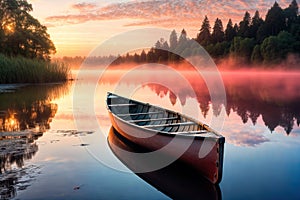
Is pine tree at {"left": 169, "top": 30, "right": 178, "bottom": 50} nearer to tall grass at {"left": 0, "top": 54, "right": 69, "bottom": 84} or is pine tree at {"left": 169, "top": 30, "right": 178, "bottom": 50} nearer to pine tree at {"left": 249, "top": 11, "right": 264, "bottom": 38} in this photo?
pine tree at {"left": 249, "top": 11, "right": 264, "bottom": 38}

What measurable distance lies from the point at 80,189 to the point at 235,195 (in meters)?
2.95

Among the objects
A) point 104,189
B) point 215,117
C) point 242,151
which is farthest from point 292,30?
point 104,189

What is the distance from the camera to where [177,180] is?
6.44m

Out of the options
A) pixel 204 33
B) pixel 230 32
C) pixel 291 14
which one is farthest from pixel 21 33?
pixel 291 14

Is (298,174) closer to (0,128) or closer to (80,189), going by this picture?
(80,189)

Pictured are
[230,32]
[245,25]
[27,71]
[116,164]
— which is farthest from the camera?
[230,32]

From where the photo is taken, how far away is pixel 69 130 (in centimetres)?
1091

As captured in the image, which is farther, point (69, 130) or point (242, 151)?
point (69, 130)

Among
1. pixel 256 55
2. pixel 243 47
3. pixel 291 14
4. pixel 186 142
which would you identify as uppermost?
pixel 291 14

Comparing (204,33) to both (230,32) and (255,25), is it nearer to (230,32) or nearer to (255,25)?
(230,32)

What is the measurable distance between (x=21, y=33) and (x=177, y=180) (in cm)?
3595

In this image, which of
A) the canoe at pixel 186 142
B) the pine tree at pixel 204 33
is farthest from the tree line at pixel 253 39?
the canoe at pixel 186 142

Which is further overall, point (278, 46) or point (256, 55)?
point (256, 55)

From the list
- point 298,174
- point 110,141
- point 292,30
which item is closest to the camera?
→ point 298,174
